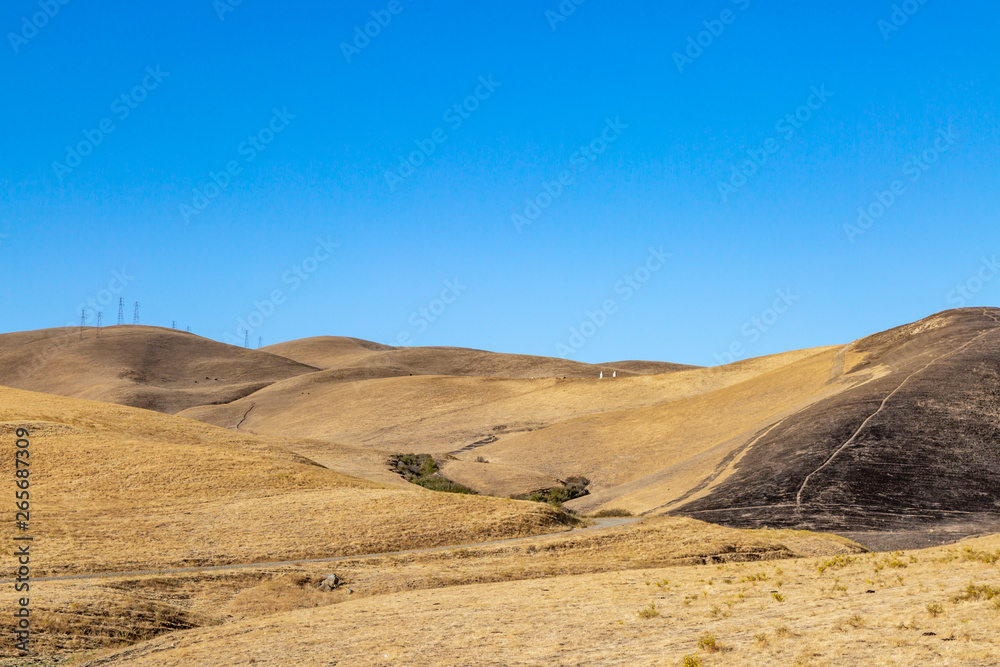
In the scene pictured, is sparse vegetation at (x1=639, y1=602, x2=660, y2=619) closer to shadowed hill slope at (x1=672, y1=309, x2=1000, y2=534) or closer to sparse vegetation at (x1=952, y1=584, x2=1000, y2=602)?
sparse vegetation at (x1=952, y1=584, x2=1000, y2=602)

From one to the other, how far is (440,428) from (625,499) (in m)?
39.6

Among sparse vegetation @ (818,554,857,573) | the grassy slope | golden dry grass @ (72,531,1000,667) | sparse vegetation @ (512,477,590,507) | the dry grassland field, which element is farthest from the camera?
sparse vegetation @ (512,477,590,507)

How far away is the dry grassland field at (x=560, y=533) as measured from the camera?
1449cm

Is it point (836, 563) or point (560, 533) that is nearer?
point (836, 563)

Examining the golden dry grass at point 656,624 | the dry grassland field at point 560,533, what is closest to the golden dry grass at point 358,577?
the dry grassland field at point 560,533

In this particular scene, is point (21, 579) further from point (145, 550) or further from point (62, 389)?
point (62, 389)

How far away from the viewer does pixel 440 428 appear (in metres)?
81.9

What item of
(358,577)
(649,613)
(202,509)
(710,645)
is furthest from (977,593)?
(202,509)

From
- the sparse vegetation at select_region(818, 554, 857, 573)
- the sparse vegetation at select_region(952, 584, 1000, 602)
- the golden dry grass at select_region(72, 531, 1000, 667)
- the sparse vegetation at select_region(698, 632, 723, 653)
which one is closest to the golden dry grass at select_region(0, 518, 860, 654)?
the golden dry grass at select_region(72, 531, 1000, 667)

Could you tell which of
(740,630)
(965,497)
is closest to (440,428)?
(965,497)

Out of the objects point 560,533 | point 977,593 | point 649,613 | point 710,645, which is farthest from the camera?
point 560,533

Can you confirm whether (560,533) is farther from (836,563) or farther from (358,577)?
(836,563)

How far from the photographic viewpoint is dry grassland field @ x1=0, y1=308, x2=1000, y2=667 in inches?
571

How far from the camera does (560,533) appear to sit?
106 feet
